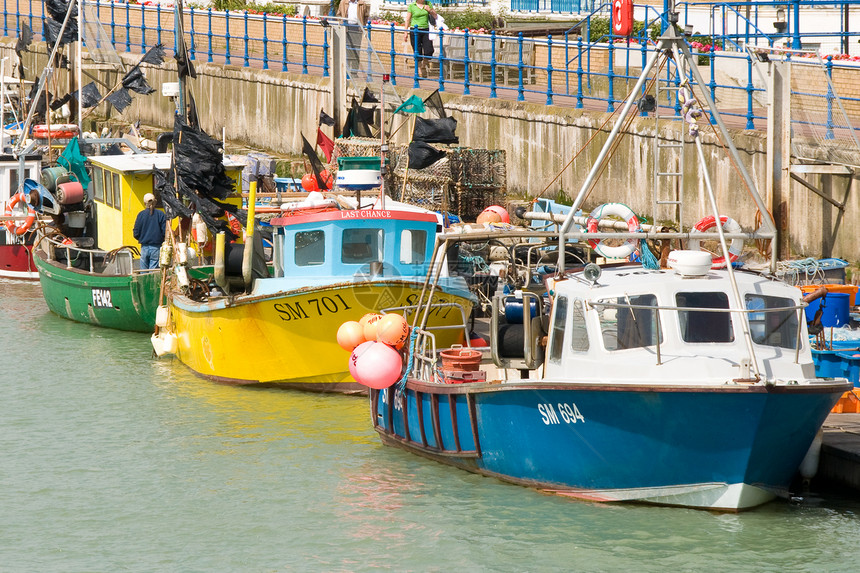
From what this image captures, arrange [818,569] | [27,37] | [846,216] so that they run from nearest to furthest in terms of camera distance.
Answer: [818,569], [846,216], [27,37]

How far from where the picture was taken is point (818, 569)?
962cm

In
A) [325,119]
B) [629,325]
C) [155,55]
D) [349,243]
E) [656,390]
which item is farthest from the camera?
[325,119]

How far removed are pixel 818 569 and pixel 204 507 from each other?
5.00 m

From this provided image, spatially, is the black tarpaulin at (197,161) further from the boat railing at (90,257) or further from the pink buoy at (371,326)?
the pink buoy at (371,326)

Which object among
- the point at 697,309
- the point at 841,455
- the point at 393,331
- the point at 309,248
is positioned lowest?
the point at 841,455

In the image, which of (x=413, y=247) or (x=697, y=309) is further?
(x=413, y=247)

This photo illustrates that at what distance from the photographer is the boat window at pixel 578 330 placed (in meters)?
10.7

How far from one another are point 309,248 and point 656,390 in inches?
243

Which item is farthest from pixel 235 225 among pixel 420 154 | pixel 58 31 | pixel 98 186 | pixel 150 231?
pixel 58 31

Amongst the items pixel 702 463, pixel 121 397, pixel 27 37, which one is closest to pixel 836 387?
pixel 702 463

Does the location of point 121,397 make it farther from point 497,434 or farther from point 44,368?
point 497,434

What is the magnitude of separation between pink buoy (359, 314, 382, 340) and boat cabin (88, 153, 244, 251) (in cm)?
702

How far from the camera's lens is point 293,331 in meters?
14.8

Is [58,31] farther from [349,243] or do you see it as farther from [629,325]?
[629,325]
